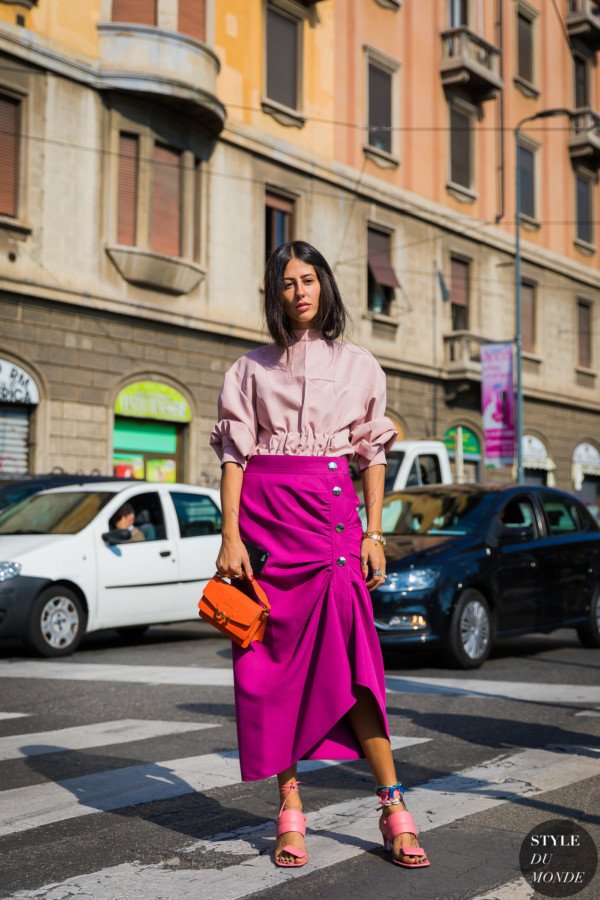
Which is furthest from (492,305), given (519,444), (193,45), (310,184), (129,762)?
(129,762)

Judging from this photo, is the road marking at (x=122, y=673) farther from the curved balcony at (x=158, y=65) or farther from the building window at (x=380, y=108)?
the building window at (x=380, y=108)

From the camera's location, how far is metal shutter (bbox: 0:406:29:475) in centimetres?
1853

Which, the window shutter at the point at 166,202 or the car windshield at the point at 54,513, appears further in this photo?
the window shutter at the point at 166,202

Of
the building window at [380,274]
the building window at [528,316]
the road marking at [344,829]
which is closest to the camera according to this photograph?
the road marking at [344,829]

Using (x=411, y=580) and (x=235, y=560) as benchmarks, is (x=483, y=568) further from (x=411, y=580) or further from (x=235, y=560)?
(x=235, y=560)

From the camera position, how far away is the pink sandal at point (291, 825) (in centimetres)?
356

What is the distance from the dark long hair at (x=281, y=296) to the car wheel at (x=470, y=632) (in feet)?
18.3

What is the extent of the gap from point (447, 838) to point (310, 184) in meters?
22.0

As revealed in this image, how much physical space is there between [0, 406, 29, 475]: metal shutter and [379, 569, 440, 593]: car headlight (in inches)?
415

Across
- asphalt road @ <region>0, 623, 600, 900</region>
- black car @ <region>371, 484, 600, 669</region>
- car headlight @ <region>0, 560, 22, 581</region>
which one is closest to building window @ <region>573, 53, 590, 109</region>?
black car @ <region>371, 484, 600, 669</region>

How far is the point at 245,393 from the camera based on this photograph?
388 cm

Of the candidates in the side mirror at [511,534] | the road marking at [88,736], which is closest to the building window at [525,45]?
the side mirror at [511,534]

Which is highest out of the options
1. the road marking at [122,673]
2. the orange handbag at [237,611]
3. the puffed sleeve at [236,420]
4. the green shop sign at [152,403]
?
the green shop sign at [152,403]

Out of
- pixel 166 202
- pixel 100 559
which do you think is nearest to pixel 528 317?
pixel 166 202
